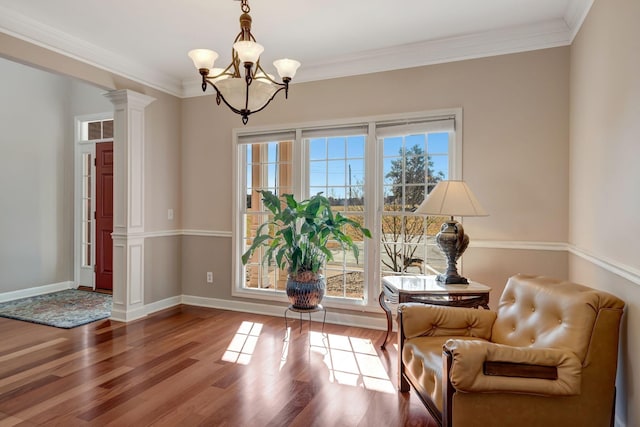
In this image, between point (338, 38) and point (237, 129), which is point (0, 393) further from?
point (338, 38)

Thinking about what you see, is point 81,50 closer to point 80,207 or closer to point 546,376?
point 80,207

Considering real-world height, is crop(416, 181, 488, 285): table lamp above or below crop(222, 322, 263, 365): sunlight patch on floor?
above

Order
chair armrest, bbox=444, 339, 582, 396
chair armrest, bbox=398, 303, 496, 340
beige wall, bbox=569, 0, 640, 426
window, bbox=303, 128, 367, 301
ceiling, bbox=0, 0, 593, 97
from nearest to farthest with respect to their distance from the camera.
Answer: chair armrest, bbox=444, 339, 582, 396
beige wall, bbox=569, 0, 640, 426
chair armrest, bbox=398, 303, 496, 340
ceiling, bbox=0, 0, 593, 97
window, bbox=303, 128, 367, 301

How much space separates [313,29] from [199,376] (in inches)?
113

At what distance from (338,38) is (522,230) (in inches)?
90.5

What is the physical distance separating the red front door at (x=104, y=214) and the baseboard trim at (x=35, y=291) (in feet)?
1.65

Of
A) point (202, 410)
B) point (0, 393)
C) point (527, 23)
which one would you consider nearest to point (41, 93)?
point (0, 393)

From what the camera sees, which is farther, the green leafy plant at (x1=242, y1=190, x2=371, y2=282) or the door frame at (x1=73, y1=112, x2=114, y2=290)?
the door frame at (x1=73, y1=112, x2=114, y2=290)

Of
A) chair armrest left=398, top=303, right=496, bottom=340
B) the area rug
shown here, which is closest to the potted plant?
chair armrest left=398, top=303, right=496, bottom=340

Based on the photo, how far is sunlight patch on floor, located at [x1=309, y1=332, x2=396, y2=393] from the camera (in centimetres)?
261

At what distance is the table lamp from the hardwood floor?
891 millimetres

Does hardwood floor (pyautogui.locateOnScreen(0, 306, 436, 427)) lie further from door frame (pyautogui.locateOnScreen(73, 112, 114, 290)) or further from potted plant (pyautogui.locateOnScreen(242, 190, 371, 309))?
door frame (pyautogui.locateOnScreen(73, 112, 114, 290))

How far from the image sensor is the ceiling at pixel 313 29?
2.83 metres

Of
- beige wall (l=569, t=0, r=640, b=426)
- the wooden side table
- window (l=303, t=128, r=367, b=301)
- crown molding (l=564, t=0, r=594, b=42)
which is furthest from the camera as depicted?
window (l=303, t=128, r=367, b=301)
